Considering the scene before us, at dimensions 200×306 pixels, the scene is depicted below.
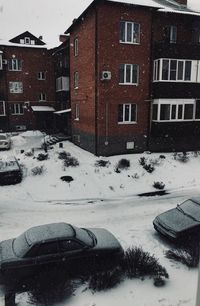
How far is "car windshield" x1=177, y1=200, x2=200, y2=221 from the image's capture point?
10350mm

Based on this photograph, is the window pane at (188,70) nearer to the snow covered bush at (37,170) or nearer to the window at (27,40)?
the snow covered bush at (37,170)

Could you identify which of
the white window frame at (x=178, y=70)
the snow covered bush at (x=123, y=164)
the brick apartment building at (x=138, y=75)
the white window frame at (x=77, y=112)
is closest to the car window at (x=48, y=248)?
the snow covered bush at (x=123, y=164)

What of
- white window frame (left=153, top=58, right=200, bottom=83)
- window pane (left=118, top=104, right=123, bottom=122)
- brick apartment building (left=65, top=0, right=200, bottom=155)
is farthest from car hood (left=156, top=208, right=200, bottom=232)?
white window frame (left=153, top=58, right=200, bottom=83)

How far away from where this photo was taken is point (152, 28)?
67.6 ft

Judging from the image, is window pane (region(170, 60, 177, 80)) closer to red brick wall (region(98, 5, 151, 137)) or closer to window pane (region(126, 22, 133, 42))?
red brick wall (region(98, 5, 151, 137))

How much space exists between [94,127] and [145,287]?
14.4m

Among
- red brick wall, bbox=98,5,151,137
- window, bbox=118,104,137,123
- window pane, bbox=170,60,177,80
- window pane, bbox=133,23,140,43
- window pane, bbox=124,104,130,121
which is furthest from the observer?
window pane, bbox=124,104,130,121

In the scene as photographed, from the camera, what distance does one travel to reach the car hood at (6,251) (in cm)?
776

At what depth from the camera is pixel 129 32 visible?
792 inches

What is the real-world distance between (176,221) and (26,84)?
29126mm

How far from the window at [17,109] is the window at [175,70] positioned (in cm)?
1926

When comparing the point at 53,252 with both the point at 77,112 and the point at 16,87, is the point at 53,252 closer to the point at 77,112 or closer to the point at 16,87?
the point at 77,112

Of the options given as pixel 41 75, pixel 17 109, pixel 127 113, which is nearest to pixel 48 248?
pixel 127 113

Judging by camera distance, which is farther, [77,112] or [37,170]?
[77,112]
